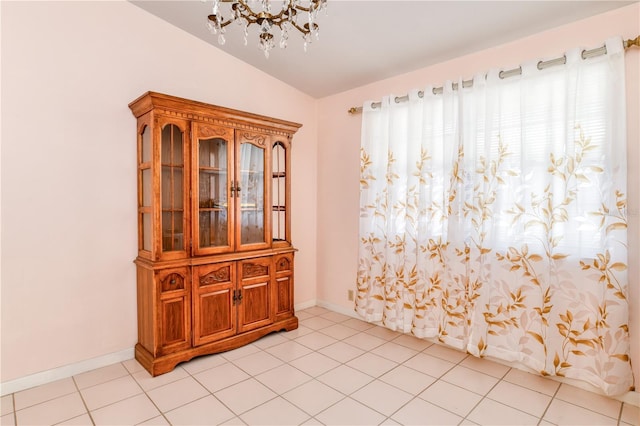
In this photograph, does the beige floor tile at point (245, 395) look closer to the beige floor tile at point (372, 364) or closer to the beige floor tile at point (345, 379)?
the beige floor tile at point (345, 379)

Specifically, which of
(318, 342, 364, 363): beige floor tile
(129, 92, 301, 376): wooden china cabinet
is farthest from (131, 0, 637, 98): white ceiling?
(318, 342, 364, 363): beige floor tile

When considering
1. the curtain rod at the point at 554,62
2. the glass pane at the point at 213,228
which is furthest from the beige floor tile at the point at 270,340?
the curtain rod at the point at 554,62

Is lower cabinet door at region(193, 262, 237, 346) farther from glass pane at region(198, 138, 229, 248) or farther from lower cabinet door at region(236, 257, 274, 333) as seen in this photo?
glass pane at region(198, 138, 229, 248)

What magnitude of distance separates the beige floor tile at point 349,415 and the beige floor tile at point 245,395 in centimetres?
40

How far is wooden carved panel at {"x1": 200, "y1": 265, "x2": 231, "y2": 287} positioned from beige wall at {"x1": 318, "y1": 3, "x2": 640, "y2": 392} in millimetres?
1418

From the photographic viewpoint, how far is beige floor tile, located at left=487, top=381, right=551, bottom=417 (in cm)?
208

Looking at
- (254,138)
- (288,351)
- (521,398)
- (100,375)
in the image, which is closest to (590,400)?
(521,398)

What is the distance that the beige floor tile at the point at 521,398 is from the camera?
208 cm

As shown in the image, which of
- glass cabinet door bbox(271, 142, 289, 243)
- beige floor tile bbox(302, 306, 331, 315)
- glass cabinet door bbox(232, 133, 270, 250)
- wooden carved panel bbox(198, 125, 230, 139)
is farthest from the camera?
beige floor tile bbox(302, 306, 331, 315)

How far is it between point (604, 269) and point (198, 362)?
2916mm

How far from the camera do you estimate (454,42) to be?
263cm

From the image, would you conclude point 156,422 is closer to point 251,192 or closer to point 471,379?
point 251,192

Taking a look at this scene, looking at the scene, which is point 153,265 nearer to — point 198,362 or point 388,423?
point 198,362

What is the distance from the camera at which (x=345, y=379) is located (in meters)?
2.42
